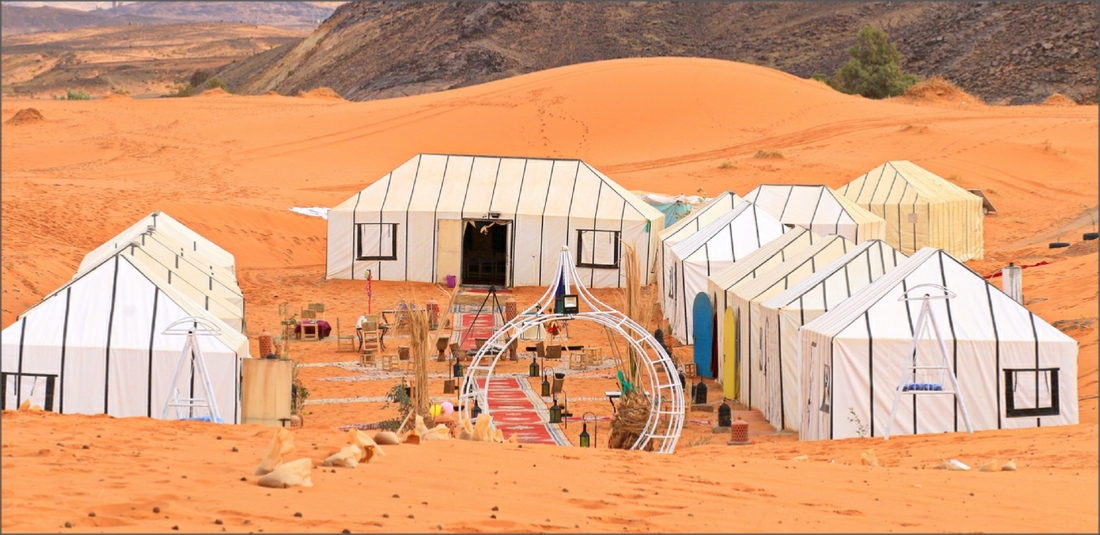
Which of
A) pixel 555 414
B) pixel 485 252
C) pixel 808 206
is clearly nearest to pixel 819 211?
pixel 808 206

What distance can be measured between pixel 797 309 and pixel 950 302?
2.21 metres

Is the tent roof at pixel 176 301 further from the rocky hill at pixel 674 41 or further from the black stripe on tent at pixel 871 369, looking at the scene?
the rocky hill at pixel 674 41

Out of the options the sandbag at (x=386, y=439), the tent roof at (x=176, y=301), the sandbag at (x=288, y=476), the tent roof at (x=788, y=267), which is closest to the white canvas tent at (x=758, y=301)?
the tent roof at (x=788, y=267)

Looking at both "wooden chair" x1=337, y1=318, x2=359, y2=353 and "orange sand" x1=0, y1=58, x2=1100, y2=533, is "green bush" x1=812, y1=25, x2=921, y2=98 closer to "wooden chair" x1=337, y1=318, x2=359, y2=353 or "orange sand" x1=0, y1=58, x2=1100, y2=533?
"orange sand" x1=0, y1=58, x2=1100, y2=533

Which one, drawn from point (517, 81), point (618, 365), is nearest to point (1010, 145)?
point (517, 81)

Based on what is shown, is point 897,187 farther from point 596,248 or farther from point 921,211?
point 596,248

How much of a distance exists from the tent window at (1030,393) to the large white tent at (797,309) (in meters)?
2.40

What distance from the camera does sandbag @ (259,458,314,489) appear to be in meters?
8.94

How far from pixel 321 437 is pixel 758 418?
8073 mm

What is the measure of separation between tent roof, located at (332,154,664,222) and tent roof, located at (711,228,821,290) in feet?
34.2

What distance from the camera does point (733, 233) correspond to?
2577 centimetres

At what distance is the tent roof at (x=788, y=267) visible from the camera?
19.3 m

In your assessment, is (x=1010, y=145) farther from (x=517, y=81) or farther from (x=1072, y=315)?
(x=1072, y=315)

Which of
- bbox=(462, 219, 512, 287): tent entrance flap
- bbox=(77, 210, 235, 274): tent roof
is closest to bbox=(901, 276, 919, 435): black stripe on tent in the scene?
bbox=(77, 210, 235, 274): tent roof
